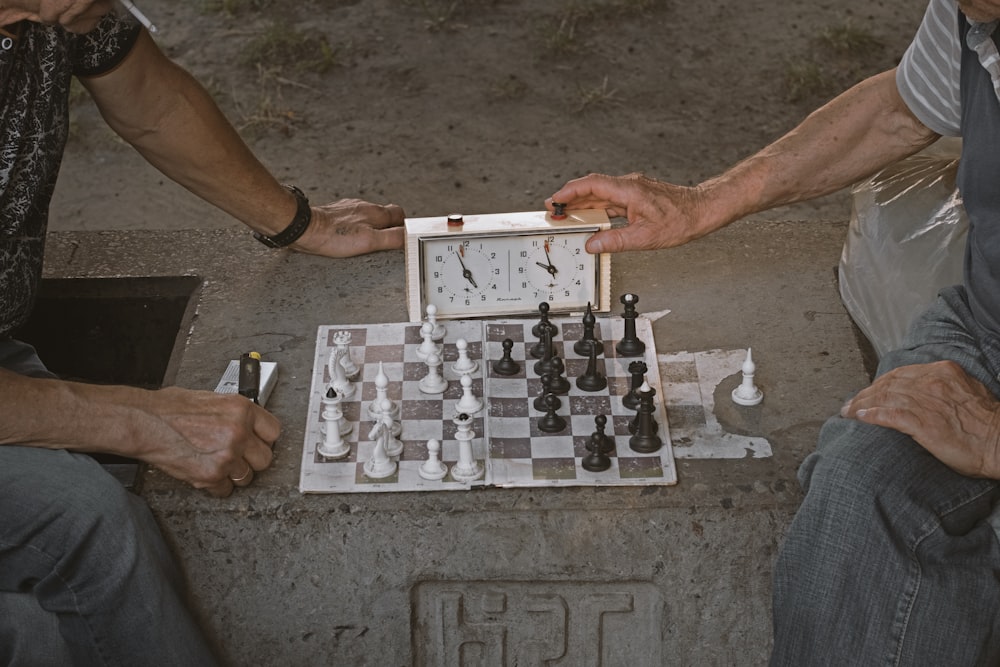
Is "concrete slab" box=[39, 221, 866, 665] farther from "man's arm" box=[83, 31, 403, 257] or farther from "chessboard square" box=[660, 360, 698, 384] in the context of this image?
"man's arm" box=[83, 31, 403, 257]

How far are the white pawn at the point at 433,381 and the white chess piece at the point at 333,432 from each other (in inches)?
8.8

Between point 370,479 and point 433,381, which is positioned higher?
point 433,381

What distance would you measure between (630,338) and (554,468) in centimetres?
45

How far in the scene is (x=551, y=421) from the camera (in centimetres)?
250

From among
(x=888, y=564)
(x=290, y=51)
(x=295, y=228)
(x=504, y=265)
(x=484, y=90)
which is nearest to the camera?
(x=888, y=564)

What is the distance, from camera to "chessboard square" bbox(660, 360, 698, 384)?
270 centimetres

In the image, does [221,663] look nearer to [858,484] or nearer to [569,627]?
[569,627]

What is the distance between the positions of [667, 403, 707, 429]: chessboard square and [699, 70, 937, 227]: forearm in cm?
47

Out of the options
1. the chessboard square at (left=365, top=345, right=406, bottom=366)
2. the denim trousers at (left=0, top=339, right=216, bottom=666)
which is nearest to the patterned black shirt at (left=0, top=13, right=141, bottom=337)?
the denim trousers at (left=0, top=339, right=216, bottom=666)

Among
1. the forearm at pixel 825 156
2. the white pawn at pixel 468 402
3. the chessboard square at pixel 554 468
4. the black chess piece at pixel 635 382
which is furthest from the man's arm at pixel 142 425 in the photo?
the forearm at pixel 825 156

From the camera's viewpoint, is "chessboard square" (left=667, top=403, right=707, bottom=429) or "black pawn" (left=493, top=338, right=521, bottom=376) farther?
"black pawn" (left=493, top=338, right=521, bottom=376)

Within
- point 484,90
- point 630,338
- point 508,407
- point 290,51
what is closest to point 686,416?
point 630,338

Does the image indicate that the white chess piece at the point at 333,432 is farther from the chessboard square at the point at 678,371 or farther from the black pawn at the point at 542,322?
the chessboard square at the point at 678,371

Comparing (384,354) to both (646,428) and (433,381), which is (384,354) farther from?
(646,428)
